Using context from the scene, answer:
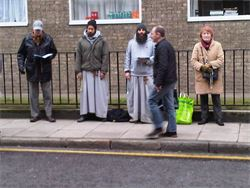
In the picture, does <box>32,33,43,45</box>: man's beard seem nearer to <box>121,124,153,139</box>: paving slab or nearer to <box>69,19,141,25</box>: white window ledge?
<box>121,124,153,139</box>: paving slab

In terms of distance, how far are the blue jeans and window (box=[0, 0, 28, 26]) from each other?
621cm

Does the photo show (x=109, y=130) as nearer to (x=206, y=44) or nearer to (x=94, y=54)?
(x=94, y=54)

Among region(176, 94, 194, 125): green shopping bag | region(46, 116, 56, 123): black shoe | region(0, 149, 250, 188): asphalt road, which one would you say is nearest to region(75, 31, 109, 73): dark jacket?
region(46, 116, 56, 123): black shoe

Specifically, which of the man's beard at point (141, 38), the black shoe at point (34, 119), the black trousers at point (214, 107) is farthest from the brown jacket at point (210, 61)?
the black shoe at point (34, 119)

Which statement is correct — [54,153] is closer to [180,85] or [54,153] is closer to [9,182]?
[9,182]

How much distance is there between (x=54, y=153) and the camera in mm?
7879

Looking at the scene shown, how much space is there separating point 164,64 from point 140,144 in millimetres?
1243

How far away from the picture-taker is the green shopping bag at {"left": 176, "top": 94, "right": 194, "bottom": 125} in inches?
367

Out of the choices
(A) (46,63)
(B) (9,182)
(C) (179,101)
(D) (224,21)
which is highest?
(D) (224,21)

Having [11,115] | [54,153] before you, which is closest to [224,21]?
[11,115]

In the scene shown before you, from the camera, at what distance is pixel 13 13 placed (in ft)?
45.0

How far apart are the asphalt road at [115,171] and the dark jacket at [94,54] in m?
2.32

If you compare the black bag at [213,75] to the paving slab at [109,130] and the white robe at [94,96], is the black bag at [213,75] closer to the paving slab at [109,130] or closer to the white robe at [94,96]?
the paving slab at [109,130]

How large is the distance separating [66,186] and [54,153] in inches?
69.2
